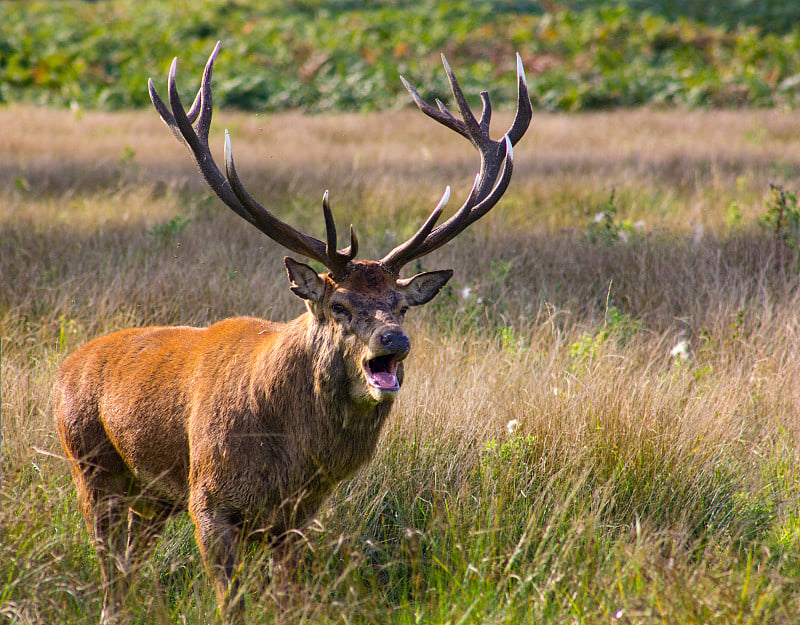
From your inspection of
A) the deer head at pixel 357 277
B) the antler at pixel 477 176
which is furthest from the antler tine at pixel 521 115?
the deer head at pixel 357 277

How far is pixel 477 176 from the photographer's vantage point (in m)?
4.21

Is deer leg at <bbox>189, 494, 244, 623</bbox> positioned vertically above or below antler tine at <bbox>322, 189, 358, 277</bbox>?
below

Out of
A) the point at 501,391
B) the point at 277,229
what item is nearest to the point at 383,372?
A: the point at 277,229

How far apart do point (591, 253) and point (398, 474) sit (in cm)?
367

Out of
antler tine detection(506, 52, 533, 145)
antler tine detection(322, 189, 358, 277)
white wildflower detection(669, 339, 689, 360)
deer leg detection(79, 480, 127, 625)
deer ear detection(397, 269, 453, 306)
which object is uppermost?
antler tine detection(506, 52, 533, 145)

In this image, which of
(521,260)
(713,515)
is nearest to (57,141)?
(521,260)

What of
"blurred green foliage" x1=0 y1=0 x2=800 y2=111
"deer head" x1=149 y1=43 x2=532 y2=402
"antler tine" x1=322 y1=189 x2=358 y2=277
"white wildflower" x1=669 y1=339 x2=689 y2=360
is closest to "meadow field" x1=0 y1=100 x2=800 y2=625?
"white wildflower" x1=669 y1=339 x2=689 y2=360

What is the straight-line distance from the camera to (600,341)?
5734 millimetres

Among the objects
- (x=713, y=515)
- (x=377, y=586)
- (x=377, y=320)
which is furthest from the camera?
(x=713, y=515)

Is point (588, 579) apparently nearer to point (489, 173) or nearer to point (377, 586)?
point (377, 586)

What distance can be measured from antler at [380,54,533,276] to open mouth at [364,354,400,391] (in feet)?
1.63

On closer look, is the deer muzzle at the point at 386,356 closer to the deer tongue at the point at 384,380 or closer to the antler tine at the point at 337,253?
the deer tongue at the point at 384,380

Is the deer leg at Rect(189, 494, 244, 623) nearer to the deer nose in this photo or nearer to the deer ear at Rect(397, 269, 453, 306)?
the deer nose

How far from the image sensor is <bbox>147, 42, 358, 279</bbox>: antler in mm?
3680
